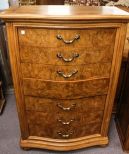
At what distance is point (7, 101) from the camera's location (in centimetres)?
196

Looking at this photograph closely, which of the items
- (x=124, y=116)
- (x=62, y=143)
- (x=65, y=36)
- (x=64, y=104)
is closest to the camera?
(x=65, y=36)

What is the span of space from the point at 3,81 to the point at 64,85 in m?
1.08

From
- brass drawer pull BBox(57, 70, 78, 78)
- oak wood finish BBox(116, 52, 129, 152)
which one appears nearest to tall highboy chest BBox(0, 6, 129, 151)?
brass drawer pull BBox(57, 70, 78, 78)

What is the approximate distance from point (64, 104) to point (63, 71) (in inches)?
9.6

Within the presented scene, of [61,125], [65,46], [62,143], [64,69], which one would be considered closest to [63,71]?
[64,69]

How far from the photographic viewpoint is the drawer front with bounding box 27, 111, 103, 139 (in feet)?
4.16

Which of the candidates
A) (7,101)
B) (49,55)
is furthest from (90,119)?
(7,101)

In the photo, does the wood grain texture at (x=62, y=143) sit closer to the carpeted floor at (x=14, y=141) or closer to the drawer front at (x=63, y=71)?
the carpeted floor at (x=14, y=141)

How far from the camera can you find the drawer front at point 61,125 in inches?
49.9

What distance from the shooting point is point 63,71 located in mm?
1068

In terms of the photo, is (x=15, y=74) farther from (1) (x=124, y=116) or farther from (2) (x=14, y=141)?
(1) (x=124, y=116)

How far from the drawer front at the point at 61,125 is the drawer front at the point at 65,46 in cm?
41

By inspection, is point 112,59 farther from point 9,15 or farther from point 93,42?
point 9,15

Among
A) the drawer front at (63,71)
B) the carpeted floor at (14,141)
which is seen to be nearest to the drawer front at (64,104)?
the drawer front at (63,71)
